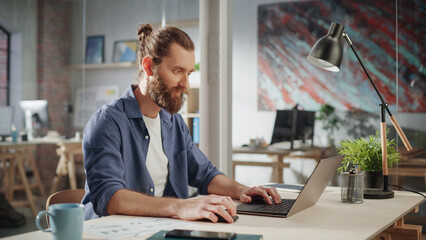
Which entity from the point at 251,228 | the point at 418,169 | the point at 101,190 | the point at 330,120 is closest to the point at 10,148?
the point at 101,190

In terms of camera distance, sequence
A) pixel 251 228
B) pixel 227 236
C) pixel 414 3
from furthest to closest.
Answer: pixel 414 3 < pixel 251 228 < pixel 227 236

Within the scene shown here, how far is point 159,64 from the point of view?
2.04 m

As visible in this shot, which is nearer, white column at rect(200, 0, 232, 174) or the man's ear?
the man's ear

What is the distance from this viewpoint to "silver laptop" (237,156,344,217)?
1620 mm

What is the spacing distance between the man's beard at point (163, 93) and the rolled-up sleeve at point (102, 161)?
0.71ft

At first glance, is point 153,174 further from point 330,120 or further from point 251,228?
point 330,120

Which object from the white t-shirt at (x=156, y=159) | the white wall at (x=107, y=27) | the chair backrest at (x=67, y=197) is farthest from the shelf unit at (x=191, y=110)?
the chair backrest at (x=67, y=197)

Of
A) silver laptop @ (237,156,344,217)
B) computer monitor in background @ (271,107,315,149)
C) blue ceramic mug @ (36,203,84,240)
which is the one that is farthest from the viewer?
computer monitor in background @ (271,107,315,149)

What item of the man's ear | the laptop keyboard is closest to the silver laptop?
the laptop keyboard

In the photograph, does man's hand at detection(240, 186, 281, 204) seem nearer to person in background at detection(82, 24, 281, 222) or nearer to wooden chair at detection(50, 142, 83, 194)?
person in background at detection(82, 24, 281, 222)

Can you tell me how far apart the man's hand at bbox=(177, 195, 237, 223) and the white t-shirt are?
0.56 meters

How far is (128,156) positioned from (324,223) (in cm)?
81

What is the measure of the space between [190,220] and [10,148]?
2367 mm

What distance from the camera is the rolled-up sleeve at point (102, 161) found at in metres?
1.69
